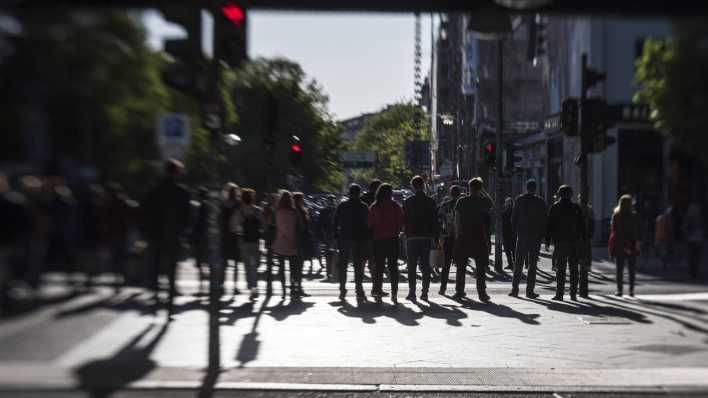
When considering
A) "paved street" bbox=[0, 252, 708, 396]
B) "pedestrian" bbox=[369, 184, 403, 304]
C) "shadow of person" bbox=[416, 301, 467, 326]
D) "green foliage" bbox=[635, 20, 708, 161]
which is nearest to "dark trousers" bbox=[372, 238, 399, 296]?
"pedestrian" bbox=[369, 184, 403, 304]

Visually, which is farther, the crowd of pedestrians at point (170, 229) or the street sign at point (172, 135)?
the street sign at point (172, 135)

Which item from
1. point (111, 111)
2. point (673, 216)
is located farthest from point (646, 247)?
point (111, 111)

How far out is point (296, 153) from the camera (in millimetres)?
6684

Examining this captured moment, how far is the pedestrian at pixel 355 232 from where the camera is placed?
12914 mm

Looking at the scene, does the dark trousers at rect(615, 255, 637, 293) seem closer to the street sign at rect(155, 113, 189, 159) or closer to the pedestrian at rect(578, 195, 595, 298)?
the pedestrian at rect(578, 195, 595, 298)

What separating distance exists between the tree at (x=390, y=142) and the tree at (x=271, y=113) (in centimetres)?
244

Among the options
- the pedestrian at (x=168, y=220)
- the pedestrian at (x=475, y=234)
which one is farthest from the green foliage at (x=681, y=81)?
the pedestrian at (x=475, y=234)

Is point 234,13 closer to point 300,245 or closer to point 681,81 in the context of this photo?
point 681,81

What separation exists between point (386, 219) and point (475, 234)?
1.09 meters

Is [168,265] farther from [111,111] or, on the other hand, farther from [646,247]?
[646,247]

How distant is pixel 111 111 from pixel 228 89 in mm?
1125

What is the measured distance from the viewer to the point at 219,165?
3.71 metres

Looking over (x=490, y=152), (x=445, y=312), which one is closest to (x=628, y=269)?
(x=490, y=152)

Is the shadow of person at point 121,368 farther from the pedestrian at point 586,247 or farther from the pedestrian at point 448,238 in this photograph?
the pedestrian at point 448,238
